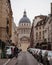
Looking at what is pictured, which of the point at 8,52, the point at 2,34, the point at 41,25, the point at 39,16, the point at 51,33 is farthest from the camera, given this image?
the point at 39,16

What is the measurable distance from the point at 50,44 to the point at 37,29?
65628mm

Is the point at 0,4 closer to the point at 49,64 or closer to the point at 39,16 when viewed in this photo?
the point at 49,64

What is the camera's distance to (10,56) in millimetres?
59062

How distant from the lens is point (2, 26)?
70.4 meters

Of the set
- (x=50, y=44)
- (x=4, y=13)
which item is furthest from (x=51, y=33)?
(x=4, y=13)

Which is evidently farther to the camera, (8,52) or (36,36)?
(36,36)

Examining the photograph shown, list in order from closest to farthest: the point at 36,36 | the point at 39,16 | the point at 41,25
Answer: the point at 41,25
the point at 36,36
the point at 39,16

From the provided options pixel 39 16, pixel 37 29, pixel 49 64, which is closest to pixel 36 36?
pixel 37 29

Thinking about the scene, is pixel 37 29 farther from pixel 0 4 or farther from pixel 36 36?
pixel 0 4

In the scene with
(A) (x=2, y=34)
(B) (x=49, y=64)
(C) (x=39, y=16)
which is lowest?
(B) (x=49, y=64)

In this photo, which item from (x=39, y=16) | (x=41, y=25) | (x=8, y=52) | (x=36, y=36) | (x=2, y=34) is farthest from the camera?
(x=39, y=16)

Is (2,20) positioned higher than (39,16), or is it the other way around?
(39,16)

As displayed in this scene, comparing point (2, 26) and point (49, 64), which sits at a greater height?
point (2, 26)

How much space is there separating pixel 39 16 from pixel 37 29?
2246cm
